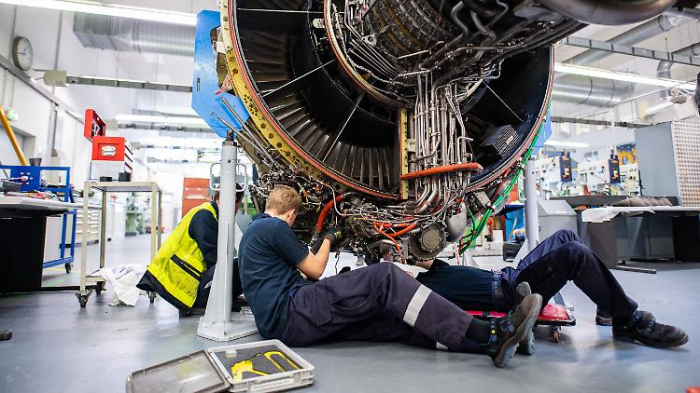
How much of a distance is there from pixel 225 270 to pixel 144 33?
22.0ft

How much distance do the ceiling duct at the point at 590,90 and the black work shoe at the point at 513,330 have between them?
8446 mm

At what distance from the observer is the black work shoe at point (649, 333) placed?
1515 millimetres

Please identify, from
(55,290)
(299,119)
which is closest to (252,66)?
(299,119)

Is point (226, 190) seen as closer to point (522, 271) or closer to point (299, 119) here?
point (299, 119)

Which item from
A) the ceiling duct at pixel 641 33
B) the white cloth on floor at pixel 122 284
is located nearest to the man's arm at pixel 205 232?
the white cloth on floor at pixel 122 284

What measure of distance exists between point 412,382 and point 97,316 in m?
1.99

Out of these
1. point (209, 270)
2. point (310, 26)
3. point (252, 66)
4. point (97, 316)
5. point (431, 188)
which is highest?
point (310, 26)

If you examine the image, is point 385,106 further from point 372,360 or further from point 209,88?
point 372,360

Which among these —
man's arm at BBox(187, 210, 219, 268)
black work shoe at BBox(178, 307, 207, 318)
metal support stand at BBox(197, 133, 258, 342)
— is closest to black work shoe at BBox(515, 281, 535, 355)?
metal support stand at BBox(197, 133, 258, 342)

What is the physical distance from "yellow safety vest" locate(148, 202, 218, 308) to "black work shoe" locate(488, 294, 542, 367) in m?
1.72

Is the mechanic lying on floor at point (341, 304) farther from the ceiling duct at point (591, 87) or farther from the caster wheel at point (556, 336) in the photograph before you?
the ceiling duct at point (591, 87)

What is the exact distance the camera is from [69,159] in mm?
8328

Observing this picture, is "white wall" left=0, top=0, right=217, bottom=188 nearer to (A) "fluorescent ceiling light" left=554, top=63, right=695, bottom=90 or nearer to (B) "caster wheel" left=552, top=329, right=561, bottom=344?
(A) "fluorescent ceiling light" left=554, top=63, right=695, bottom=90

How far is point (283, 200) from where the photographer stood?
173 cm
